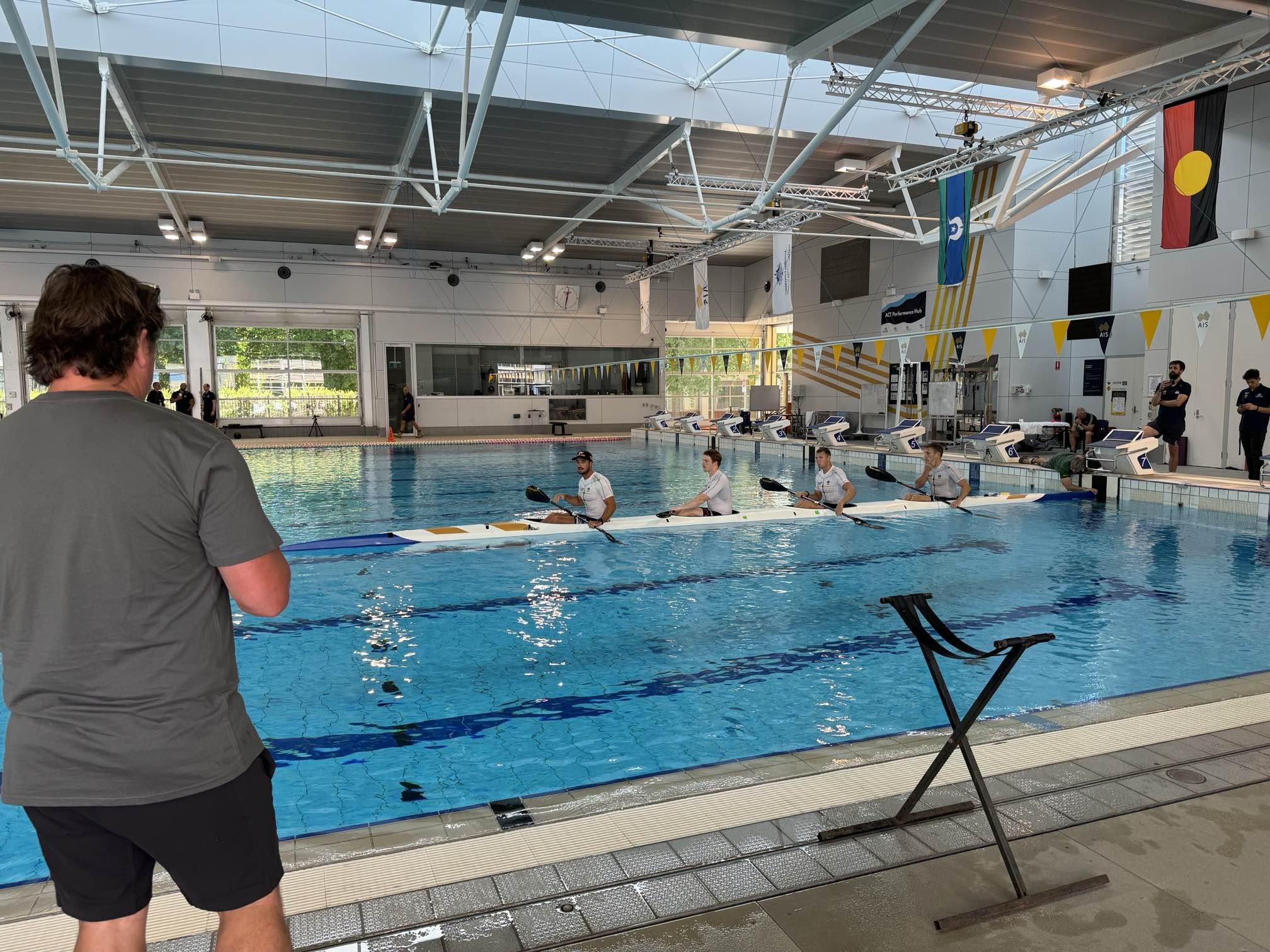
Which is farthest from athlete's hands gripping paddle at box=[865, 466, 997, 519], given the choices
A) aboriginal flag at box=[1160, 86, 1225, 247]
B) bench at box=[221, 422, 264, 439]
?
bench at box=[221, 422, 264, 439]

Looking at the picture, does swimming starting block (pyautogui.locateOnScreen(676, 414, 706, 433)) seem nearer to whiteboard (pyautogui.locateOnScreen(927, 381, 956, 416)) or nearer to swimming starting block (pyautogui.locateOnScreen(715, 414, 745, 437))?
swimming starting block (pyautogui.locateOnScreen(715, 414, 745, 437))

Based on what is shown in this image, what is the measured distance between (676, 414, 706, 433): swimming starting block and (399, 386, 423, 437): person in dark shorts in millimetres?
8718

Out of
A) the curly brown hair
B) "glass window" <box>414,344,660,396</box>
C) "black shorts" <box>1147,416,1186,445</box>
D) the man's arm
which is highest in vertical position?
"glass window" <box>414,344,660,396</box>

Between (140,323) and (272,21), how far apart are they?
13261mm

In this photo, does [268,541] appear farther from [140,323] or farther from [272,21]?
[272,21]

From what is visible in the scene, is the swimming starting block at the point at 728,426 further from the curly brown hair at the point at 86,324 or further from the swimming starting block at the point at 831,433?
the curly brown hair at the point at 86,324

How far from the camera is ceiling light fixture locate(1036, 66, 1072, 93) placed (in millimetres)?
12602

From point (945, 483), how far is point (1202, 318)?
6108 millimetres

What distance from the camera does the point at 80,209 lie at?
832 inches

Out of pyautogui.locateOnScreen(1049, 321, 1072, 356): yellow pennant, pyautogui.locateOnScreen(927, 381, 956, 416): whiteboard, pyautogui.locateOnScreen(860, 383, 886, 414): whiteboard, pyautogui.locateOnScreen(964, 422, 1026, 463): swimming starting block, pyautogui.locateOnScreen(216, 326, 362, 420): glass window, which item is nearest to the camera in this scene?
pyautogui.locateOnScreen(1049, 321, 1072, 356): yellow pennant

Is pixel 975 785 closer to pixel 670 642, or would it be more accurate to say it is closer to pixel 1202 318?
pixel 670 642

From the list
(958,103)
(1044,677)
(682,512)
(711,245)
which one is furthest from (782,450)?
(1044,677)

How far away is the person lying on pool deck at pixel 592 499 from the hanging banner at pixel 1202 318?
9.63 metres

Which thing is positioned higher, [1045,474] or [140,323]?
[140,323]
